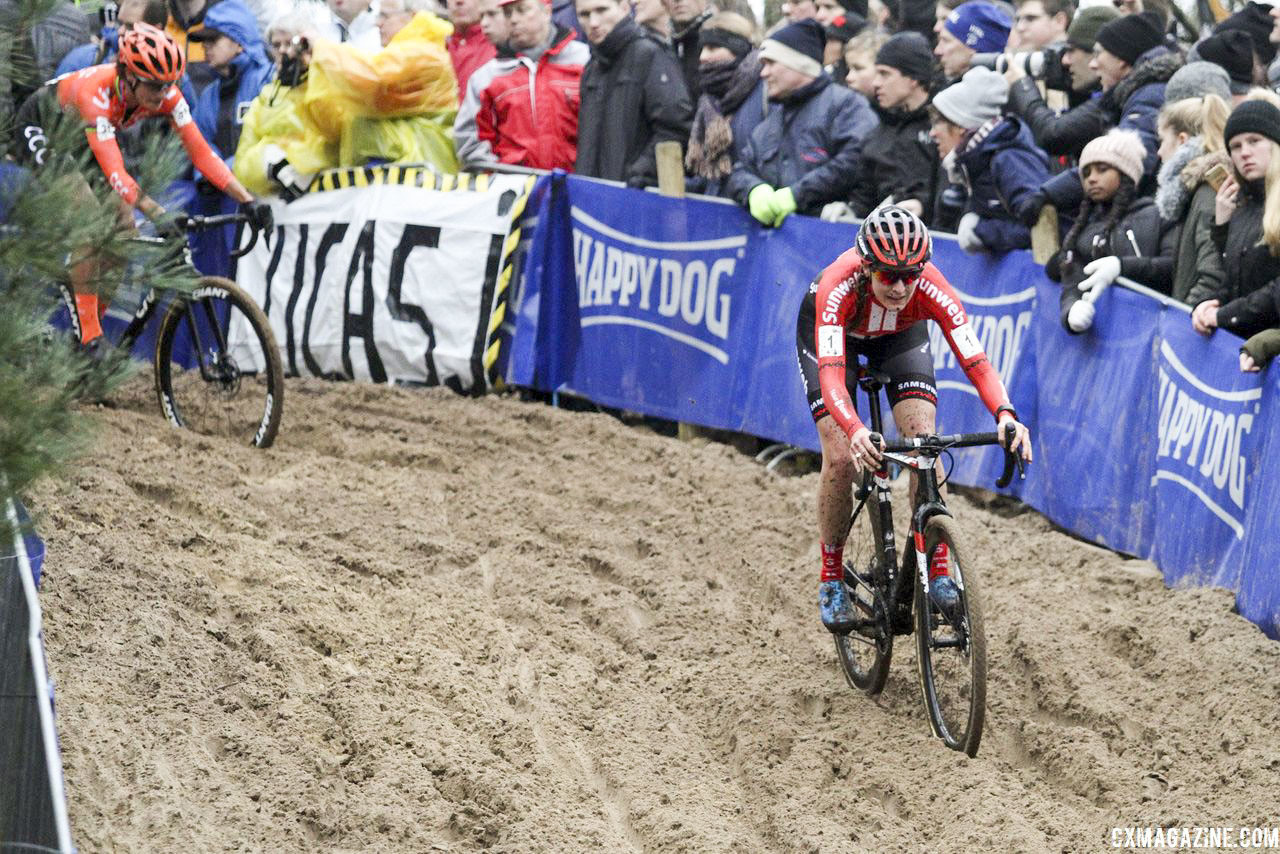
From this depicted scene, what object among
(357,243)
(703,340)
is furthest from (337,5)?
(703,340)

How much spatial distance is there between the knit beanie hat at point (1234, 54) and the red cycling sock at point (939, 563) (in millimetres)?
4438

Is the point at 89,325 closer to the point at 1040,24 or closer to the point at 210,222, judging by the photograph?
the point at 210,222

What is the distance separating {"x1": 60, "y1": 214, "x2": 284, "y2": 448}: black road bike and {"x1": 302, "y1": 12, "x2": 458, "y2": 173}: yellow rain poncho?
2.41 m

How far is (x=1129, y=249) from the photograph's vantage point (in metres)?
9.16

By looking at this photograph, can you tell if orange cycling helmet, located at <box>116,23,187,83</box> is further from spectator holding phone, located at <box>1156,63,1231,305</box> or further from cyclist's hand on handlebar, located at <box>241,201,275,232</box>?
spectator holding phone, located at <box>1156,63,1231,305</box>

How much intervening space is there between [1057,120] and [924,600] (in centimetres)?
425

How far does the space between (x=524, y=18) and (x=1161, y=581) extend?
261 inches

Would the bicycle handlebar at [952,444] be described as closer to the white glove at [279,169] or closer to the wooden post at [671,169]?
the wooden post at [671,169]

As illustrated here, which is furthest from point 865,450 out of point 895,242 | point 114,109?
point 114,109

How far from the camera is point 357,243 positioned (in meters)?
13.5

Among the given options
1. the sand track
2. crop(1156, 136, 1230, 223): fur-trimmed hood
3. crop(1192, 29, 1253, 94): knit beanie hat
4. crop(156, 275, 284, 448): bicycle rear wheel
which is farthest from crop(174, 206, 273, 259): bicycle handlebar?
crop(1192, 29, 1253, 94): knit beanie hat

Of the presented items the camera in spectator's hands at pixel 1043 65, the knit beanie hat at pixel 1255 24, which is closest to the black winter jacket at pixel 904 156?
the camera in spectator's hands at pixel 1043 65

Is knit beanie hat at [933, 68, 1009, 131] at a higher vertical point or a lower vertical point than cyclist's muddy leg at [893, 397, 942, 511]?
higher

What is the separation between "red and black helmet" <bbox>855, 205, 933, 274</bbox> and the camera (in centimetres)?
684
